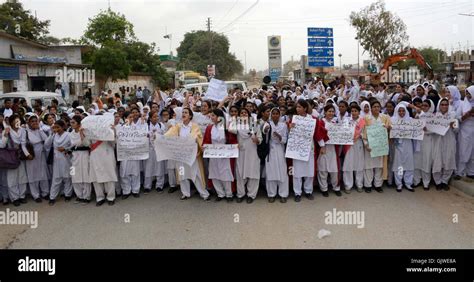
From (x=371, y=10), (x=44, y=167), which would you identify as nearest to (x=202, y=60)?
(x=371, y=10)

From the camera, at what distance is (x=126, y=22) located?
36.1 m

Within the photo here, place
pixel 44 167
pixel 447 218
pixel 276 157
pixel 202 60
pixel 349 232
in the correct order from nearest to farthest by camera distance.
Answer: pixel 349 232 < pixel 447 218 < pixel 276 157 < pixel 44 167 < pixel 202 60

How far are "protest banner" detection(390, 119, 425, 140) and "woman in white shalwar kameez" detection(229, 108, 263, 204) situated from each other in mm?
2365

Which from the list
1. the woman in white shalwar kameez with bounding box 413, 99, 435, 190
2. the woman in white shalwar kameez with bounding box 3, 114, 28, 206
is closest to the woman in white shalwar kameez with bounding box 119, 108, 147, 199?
the woman in white shalwar kameez with bounding box 3, 114, 28, 206

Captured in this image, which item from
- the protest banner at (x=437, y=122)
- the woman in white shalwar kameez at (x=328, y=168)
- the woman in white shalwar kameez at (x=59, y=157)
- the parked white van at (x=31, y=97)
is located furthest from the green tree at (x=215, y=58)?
the woman in white shalwar kameez at (x=328, y=168)

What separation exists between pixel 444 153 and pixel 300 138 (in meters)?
2.54

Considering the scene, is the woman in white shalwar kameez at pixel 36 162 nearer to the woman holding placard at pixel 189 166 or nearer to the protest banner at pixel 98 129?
the protest banner at pixel 98 129

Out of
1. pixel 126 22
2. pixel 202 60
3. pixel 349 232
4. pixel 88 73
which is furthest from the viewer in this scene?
pixel 202 60

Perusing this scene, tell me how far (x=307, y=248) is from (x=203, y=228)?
1.43 meters

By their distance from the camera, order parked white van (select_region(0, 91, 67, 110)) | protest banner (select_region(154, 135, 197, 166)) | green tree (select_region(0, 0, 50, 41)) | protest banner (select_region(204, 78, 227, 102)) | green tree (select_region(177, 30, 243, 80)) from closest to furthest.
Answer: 1. protest banner (select_region(154, 135, 197, 166))
2. protest banner (select_region(204, 78, 227, 102))
3. parked white van (select_region(0, 91, 67, 110))
4. green tree (select_region(0, 0, 50, 41))
5. green tree (select_region(177, 30, 243, 80))

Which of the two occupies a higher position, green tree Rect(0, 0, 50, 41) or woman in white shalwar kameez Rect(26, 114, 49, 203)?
green tree Rect(0, 0, 50, 41)

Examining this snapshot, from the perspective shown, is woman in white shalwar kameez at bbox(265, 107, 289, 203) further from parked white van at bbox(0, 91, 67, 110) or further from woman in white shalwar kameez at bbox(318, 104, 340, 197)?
parked white van at bbox(0, 91, 67, 110)

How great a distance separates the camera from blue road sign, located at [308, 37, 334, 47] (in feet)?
56.0
